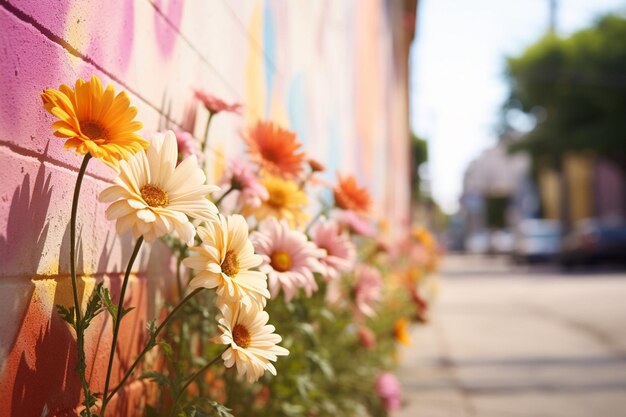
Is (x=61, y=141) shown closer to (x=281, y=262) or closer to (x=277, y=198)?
(x=281, y=262)

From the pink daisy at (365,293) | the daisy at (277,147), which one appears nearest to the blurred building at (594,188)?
the pink daisy at (365,293)

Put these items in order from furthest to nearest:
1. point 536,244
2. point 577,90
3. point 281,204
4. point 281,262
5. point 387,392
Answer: point 577,90, point 536,244, point 387,392, point 281,204, point 281,262

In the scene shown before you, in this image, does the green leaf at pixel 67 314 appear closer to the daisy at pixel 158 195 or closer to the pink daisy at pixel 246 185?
the daisy at pixel 158 195

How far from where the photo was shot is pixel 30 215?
4.22ft

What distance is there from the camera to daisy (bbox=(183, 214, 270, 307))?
1.33 metres

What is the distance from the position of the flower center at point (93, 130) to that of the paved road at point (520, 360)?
2.98 meters

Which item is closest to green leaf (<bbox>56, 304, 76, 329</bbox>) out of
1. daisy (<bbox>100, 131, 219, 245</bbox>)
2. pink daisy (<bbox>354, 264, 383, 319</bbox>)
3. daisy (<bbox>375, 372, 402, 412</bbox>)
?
daisy (<bbox>100, 131, 219, 245</bbox>)

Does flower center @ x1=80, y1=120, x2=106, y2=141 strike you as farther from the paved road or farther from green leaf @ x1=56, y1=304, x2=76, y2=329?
the paved road

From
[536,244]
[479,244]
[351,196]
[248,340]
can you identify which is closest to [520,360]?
[351,196]

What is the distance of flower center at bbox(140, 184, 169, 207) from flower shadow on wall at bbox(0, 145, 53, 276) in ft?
0.60

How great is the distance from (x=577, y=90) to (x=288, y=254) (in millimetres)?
28950

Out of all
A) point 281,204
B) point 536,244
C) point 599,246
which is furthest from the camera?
point 536,244

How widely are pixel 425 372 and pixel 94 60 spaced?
164 inches

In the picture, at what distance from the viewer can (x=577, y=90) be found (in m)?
28.8
